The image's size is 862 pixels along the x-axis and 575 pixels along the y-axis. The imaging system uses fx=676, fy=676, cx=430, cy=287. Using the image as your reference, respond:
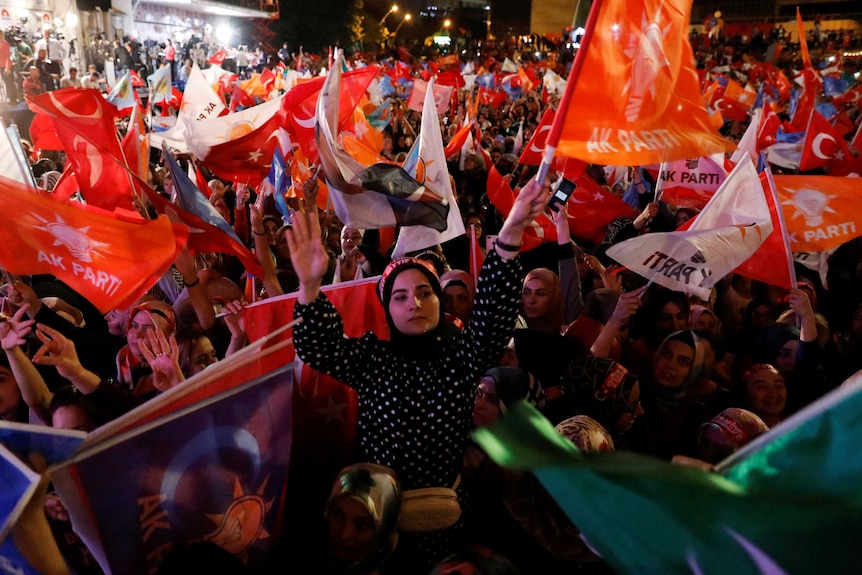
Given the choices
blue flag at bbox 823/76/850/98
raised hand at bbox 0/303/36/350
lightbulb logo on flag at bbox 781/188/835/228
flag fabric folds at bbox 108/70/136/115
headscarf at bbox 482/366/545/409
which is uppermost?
blue flag at bbox 823/76/850/98

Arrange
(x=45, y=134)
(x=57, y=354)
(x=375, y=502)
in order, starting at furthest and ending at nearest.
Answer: (x=45, y=134), (x=57, y=354), (x=375, y=502)

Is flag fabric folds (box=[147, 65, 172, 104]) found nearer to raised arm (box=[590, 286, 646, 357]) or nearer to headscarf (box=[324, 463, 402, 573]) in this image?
raised arm (box=[590, 286, 646, 357])

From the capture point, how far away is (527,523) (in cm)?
238

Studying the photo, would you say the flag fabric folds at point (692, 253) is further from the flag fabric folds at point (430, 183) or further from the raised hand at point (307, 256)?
the raised hand at point (307, 256)

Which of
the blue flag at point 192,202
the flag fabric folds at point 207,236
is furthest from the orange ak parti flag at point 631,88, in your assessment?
the blue flag at point 192,202

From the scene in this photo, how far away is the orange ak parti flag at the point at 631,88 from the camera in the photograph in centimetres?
257

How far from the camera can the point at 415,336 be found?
7.75 feet

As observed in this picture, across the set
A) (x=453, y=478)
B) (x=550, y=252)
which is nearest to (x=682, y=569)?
(x=453, y=478)

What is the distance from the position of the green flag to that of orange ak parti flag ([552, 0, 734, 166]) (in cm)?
147

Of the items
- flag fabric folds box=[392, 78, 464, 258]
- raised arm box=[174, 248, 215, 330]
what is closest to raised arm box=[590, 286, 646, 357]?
flag fabric folds box=[392, 78, 464, 258]

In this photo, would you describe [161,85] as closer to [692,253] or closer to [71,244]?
[71,244]

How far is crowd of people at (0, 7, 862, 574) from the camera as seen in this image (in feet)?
7.31

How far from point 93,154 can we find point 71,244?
1.90 meters

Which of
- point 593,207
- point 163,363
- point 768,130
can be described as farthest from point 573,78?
point 768,130
